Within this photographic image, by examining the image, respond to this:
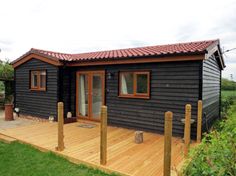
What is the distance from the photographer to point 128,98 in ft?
22.1

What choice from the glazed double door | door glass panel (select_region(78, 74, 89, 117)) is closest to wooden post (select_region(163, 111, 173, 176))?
the glazed double door

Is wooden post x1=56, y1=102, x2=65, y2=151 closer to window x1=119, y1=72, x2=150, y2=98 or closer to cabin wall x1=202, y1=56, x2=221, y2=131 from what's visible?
window x1=119, y1=72, x2=150, y2=98

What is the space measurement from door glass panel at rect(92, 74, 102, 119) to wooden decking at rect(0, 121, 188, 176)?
2.43 ft

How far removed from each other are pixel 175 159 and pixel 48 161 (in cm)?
272

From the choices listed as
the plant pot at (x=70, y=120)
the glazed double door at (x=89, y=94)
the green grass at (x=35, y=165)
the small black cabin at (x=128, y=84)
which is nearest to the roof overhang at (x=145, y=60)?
the small black cabin at (x=128, y=84)

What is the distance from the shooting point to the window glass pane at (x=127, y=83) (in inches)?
264

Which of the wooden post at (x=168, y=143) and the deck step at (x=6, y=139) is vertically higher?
the wooden post at (x=168, y=143)

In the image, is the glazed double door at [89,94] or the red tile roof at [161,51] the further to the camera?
the glazed double door at [89,94]

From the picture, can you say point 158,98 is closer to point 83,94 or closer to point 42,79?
point 83,94

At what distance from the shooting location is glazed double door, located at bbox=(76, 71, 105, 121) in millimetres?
A: 7535

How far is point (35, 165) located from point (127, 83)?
12.7 ft

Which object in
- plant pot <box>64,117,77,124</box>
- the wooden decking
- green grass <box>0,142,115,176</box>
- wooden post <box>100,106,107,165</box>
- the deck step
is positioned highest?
wooden post <box>100,106,107,165</box>

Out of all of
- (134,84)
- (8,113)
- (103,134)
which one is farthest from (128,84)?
(8,113)

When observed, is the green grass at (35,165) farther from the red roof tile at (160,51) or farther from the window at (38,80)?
the window at (38,80)
